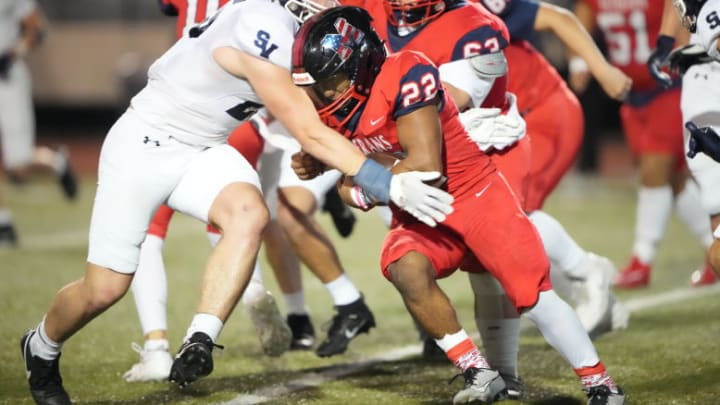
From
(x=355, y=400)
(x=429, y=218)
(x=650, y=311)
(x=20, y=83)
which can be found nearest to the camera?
(x=429, y=218)

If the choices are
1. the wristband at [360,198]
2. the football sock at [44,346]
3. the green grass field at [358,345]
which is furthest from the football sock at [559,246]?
the football sock at [44,346]

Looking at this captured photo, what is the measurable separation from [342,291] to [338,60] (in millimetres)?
1508

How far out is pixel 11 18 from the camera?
886 centimetres

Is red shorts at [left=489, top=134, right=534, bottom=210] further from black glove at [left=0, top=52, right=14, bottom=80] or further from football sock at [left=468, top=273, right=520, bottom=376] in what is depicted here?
black glove at [left=0, top=52, right=14, bottom=80]

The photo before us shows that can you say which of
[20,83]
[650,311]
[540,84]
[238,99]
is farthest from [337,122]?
[20,83]

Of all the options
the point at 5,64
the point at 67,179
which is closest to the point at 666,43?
the point at 5,64

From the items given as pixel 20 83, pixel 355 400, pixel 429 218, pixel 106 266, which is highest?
pixel 429 218

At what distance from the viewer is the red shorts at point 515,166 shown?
439 cm

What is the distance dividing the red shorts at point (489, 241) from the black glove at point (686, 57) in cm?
114

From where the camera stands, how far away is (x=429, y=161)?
381 centimetres

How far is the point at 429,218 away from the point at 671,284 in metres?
3.47

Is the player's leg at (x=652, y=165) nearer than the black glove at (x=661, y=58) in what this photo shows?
No

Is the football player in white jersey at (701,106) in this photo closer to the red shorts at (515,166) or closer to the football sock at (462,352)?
the red shorts at (515,166)

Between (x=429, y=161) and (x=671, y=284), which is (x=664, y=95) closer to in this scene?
(x=671, y=284)
